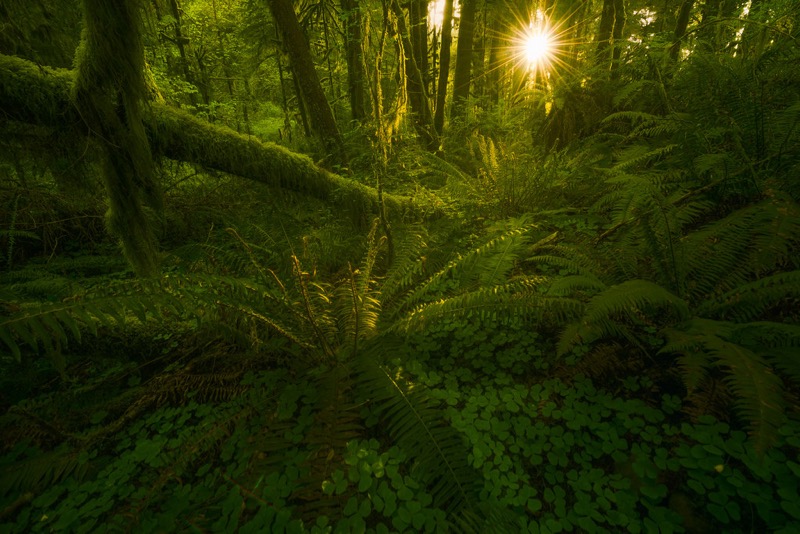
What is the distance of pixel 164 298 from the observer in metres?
1.40

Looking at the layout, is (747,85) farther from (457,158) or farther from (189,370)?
(189,370)

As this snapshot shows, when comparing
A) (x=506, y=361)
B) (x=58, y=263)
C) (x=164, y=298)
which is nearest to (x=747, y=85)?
(x=506, y=361)

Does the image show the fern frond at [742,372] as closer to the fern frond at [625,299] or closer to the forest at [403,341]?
the forest at [403,341]

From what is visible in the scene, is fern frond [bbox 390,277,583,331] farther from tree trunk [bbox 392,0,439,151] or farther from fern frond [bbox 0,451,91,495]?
tree trunk [bbox 392,0,439,151]

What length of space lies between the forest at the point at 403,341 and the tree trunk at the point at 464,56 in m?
3.67

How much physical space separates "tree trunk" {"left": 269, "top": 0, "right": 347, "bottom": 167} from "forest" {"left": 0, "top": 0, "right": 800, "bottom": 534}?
1.33 meters

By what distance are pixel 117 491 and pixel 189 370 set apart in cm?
72

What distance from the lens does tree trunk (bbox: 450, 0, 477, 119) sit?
19.9 feet

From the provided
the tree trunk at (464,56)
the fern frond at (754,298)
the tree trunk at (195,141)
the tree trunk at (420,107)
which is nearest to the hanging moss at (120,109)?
the tree trunk at (195,141)

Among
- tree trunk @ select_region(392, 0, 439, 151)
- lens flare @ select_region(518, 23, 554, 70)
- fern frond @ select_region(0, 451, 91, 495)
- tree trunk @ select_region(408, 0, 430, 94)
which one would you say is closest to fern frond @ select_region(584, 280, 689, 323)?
fern frond @ select_region(0, 451, 91, 495)

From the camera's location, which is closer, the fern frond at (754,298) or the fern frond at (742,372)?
the fern frond at (742,372)

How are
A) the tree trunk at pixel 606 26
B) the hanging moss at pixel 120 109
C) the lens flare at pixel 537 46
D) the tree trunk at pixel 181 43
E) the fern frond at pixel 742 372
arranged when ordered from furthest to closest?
the tree trunk at pixel 181 43 → the lens flare at pixel 537 46 → the tree trunk at pixel 606 26 → the hanging moss at pixel 120 109 → the fern frond at pixel 742 372

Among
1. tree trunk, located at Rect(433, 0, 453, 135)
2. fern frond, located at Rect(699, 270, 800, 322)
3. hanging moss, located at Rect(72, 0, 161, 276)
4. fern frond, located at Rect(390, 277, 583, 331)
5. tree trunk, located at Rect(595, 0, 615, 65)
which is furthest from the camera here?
tree trunk, located at Rect(433, 0, 453, 135)

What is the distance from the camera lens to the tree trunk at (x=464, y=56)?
605 cm
